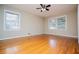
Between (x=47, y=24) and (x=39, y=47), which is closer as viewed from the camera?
(x=39, y=47)

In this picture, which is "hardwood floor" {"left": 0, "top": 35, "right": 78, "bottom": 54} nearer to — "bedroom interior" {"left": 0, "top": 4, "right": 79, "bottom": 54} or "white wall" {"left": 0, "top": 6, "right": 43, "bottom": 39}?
"bedroom interior" {"left": 0, "top": 4, "right": 79, "bottom": 54}

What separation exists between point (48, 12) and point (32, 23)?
7.10ft

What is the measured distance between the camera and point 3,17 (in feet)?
11.7

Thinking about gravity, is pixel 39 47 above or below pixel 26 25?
below


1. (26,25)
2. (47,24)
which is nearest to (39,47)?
(47,24)

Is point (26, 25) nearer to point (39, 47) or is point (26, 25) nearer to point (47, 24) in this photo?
point (47, 24)

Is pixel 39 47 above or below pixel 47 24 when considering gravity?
below

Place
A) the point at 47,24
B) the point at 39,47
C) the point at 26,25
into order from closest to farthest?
the point at 39,47 → the point at 47,24 → the point at 26,25

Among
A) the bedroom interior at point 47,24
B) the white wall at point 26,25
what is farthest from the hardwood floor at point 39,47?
the white wall at point 26,25

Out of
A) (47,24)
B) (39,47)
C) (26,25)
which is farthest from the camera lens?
(26,25)

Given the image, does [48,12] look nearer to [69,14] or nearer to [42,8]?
[42,8]

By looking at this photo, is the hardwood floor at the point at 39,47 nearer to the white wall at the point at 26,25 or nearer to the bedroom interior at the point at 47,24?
the bedroom interior at the point at 47,24
